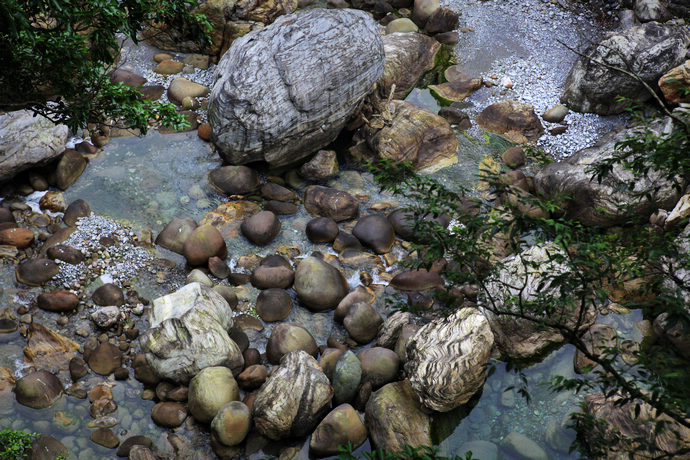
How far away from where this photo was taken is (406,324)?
5.66 meters

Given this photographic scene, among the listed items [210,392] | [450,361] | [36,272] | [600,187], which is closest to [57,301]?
[36,272]

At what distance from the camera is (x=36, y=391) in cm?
496

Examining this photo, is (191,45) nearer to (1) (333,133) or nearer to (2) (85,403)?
(1) (333,133)

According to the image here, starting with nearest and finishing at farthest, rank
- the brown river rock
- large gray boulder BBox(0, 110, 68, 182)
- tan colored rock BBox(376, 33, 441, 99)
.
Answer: the brown river rock < large gray boulder BBox(0, 110, 68, 182) < tan colored rock BBox(376, 33, 441, 99)

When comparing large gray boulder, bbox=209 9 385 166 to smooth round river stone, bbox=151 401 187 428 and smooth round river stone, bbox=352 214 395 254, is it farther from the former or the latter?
smooth round river stone, bbox=151 401 187 428

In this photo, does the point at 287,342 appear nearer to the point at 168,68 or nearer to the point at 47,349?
the point at 47,349

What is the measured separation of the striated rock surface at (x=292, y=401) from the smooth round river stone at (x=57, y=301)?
98.0 inches

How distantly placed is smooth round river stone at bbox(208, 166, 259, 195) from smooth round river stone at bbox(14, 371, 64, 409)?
11.4 ft

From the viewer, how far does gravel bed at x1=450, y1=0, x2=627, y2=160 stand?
28.4ft

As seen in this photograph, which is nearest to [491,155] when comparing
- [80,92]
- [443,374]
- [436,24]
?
[436,24]

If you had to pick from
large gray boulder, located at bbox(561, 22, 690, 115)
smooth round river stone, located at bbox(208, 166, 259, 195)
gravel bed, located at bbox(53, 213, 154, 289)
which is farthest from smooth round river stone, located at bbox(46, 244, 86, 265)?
large gray boulder, located at bbox(561, 22, 690, 115)

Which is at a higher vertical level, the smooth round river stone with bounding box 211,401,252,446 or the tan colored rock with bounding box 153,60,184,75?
the tan colored rock with bounding box 153,60,184,75

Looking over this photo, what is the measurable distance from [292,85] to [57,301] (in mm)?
4132

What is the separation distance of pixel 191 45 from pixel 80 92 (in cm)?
593
